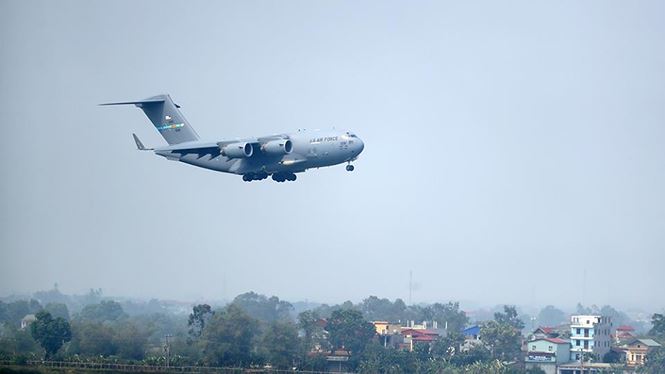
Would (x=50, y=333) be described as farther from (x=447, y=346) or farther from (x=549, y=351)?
(x=549, y=351)

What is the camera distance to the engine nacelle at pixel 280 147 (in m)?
70.7

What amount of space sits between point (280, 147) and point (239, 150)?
2642 millimetres

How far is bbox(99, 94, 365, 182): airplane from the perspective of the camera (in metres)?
69.9

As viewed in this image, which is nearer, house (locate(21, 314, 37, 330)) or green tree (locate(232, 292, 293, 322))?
house (locate(21, 314, 37, 330))

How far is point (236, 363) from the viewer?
81.8m

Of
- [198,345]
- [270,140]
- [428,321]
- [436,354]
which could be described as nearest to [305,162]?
[270,140]

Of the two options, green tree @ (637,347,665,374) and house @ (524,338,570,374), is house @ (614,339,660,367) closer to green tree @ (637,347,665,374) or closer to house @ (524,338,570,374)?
green tree @ (637,347,665,374)

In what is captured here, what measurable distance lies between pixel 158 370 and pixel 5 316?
40.4 m

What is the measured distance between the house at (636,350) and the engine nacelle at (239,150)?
48045 mm

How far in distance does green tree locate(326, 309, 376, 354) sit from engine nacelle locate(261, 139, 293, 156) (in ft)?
110

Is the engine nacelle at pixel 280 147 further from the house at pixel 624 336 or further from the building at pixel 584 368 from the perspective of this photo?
the house at pixel 624 336

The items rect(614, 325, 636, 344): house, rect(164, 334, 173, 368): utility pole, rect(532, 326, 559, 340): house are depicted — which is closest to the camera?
rect(164, 334, 173, 368): utility pole

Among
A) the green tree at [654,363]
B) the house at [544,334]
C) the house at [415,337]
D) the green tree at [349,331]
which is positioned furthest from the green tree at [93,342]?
the house at [544,334]

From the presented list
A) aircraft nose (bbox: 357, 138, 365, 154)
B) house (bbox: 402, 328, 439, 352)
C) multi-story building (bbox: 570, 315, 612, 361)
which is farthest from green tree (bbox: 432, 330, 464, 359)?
aircraft nose (bbox: 357, 138, 365, 154)
